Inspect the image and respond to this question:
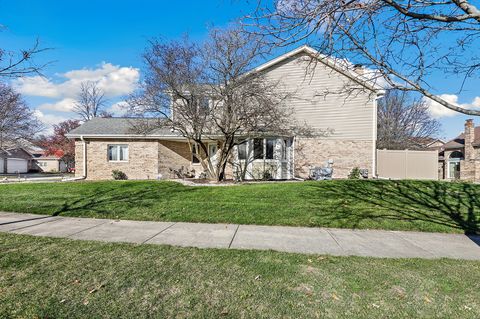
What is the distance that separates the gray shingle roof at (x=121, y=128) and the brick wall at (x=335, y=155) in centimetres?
784

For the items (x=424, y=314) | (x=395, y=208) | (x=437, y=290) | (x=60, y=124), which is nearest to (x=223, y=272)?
(x=424, y=314)

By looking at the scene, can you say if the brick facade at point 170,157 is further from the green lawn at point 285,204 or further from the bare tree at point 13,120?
the bare tree at point 13,120

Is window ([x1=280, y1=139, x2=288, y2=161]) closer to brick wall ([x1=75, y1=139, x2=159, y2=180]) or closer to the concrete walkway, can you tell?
brick wall ([x1=75, y1=139, x2=159, y2=180])

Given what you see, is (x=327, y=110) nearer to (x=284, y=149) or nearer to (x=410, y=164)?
(x=284, y=149)

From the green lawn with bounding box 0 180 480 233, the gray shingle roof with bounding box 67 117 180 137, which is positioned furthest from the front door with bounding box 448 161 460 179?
the gray shingle roof with bounding box 67 117 180 137

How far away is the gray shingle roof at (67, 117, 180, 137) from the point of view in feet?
45.5

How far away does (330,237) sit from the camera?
5695 mm

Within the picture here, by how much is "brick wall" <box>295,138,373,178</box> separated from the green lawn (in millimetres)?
4953

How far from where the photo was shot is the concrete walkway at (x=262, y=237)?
4934 millimetres

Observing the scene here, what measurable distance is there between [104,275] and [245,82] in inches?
389

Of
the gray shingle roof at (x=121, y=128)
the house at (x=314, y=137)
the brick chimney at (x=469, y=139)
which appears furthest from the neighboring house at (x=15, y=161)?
the brick chimney at (x=469, y=139)

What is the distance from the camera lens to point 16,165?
42.3m

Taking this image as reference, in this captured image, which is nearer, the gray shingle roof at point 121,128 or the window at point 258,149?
the gray shingle roof at point 121,128

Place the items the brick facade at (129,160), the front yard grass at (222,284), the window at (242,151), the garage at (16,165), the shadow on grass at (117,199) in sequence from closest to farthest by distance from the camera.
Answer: the front yard grass at (222,284) → the shadow on grass at (117,199) → the window at (242,151) → the brick facade at (129,160) → the garage at (16,165)
